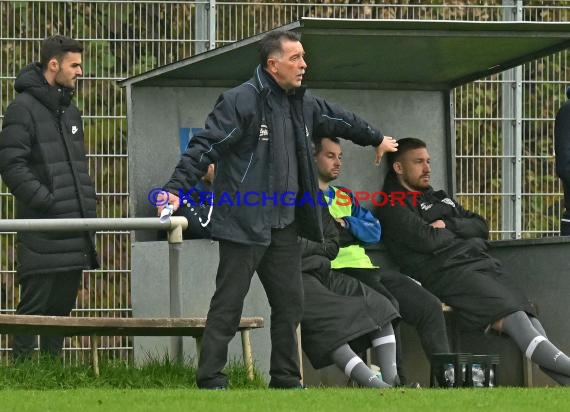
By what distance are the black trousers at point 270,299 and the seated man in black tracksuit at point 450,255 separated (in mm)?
2120

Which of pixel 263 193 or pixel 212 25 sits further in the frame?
pixel 212 25

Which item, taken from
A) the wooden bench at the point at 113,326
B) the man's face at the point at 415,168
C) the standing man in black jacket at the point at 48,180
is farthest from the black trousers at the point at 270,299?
the man's face at the point at 415,168

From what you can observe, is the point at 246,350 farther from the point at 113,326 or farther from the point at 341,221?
the point at 341,221

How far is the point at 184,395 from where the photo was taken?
29.6 ft

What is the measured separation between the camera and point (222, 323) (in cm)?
977

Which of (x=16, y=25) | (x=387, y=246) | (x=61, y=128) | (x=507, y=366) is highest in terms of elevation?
(x=16, y=25)

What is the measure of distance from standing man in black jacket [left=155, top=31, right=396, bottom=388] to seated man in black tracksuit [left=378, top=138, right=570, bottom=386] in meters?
2.18

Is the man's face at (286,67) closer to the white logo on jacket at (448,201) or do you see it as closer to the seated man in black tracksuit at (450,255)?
the seated man in black tracksuit at (450,255)

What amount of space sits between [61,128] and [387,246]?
2.50 m

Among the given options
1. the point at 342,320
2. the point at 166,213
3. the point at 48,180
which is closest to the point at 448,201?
the point at 342,320

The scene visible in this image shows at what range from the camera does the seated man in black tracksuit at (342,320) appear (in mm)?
10945

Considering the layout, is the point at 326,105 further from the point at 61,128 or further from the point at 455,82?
the point at 455,82

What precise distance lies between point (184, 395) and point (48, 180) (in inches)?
105

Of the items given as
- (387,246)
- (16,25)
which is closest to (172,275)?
(387,246)
